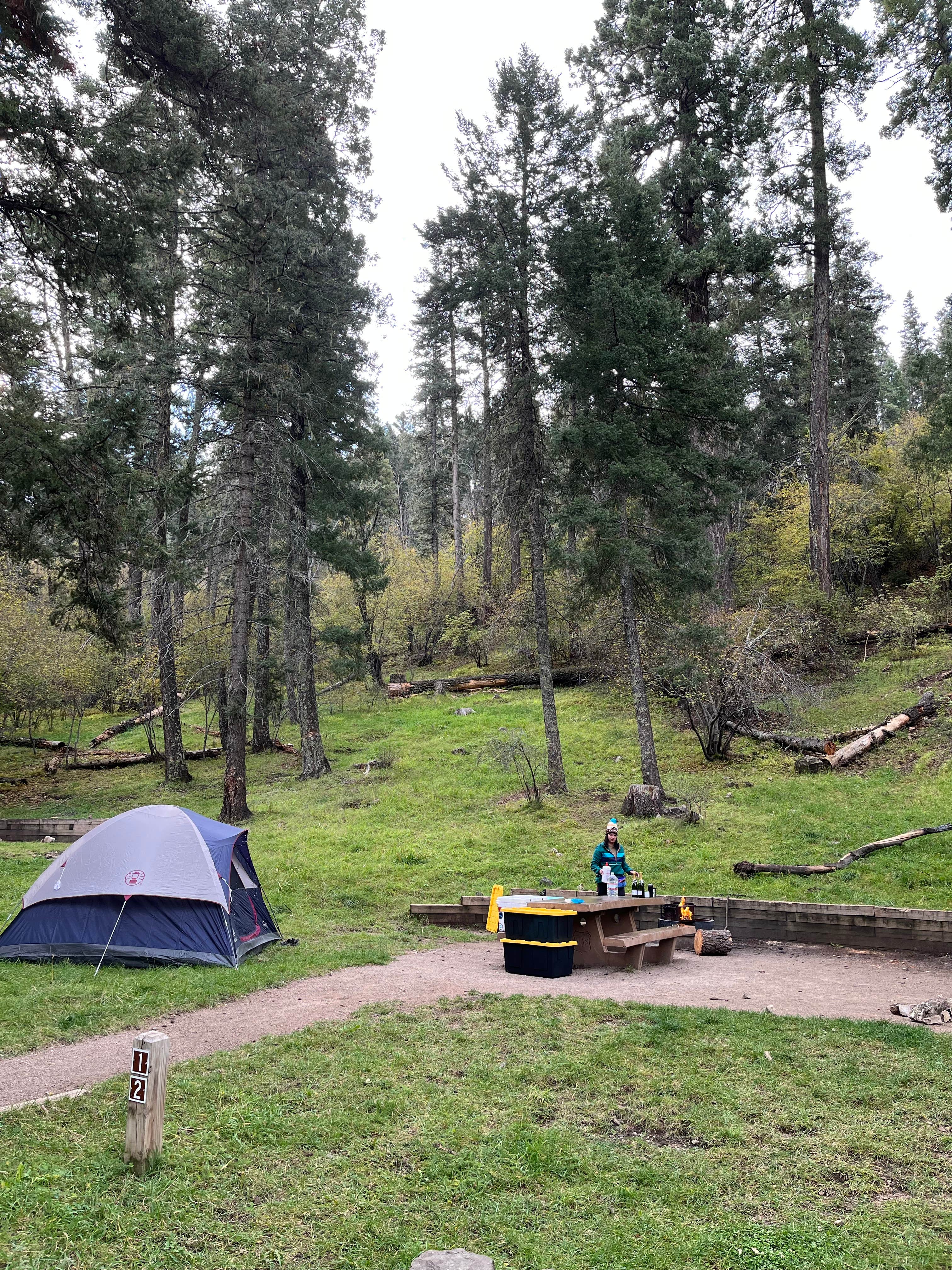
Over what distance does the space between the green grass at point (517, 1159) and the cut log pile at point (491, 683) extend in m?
21.3

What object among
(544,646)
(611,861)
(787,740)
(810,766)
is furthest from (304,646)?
(810,766)

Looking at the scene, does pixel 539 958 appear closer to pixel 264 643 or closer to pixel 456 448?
pixel 264 643

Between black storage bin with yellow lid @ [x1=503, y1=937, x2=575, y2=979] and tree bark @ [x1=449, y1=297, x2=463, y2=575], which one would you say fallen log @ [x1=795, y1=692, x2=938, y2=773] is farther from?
tree bark @ [x1=449, y1=297, x2=463, y2=575]

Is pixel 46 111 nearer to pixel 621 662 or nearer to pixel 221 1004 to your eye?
pixel 221 1004

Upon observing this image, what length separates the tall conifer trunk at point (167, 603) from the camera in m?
15.9

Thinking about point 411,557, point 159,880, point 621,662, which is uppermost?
point 411,557

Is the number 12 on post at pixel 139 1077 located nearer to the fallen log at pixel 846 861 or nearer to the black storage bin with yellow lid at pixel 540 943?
Answer: the black storage bin with yellow lid at pixel 540 943

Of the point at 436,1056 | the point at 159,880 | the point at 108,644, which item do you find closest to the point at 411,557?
the point at 108,644

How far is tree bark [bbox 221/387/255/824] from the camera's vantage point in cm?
1664

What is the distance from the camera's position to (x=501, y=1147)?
4.65 m

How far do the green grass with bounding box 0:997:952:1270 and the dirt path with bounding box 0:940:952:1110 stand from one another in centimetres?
53

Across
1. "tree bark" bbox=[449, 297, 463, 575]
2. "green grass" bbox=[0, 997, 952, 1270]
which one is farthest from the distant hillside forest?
"tree bark" bbox=[449, 297, 463, 575]

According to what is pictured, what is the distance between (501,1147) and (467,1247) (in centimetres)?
94

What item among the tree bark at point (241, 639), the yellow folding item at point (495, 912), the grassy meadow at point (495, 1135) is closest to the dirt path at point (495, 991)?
the grassy meadow at point (495, 1135)
